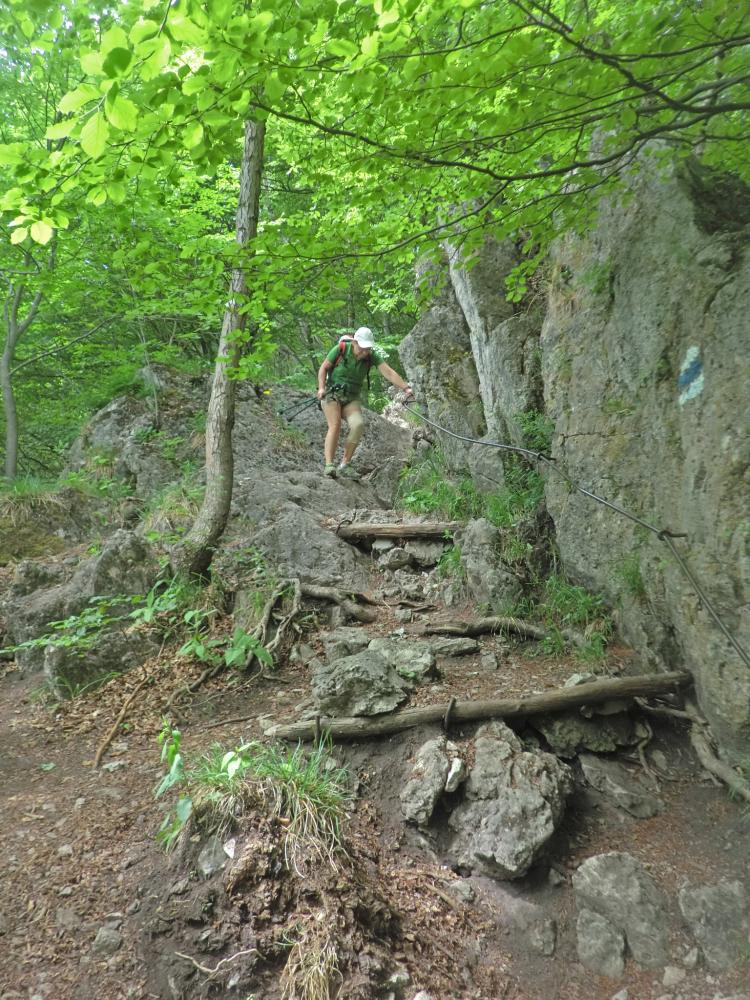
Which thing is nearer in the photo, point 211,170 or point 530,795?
point 211,170

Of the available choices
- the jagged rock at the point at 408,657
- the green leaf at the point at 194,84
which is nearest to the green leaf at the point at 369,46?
the green leaf at the point at 194,84

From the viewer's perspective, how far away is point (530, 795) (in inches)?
132

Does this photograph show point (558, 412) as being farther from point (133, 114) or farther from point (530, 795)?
point (133, 114)

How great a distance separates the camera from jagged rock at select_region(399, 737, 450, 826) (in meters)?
3.37

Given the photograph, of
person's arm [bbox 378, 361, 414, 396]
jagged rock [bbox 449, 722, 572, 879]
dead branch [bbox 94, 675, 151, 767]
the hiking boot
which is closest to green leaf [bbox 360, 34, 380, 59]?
jagged rock [bbox 449, 722, 572, 879]

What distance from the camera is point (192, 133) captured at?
2400 millimetres

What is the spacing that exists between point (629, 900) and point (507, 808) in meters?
0.76

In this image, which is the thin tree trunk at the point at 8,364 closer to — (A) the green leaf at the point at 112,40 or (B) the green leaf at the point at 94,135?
(B) the green leaf at the point at 94,135

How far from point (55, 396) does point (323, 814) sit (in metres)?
12.4

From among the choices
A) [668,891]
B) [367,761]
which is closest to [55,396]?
[367,761]

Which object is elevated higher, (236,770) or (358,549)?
(358,549)

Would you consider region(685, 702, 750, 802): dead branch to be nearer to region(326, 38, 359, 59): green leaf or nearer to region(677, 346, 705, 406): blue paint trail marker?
region(677, 346, 705, 406): blue paint trail marker

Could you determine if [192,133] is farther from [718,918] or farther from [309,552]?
[309,552]

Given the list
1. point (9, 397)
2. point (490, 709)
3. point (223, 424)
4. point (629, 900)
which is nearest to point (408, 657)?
point (490, 709)
